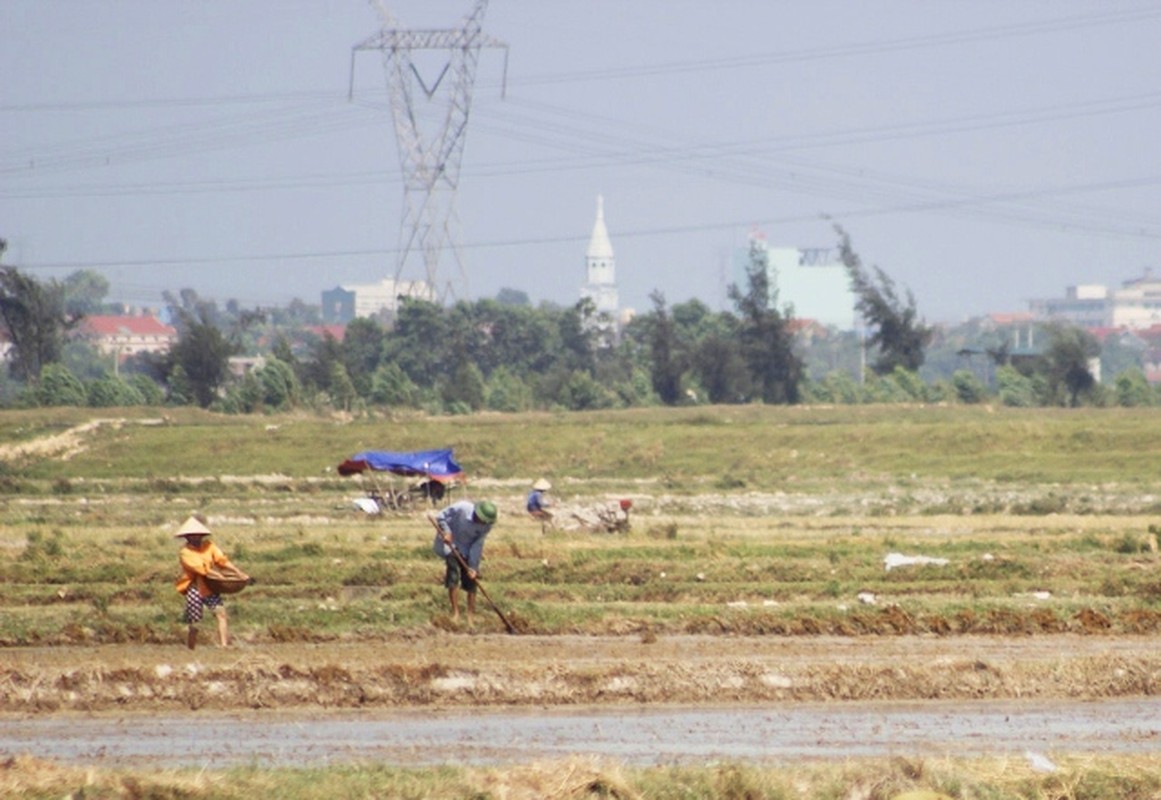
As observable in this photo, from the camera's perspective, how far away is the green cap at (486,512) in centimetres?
1830

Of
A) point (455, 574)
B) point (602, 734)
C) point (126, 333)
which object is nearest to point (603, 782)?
point (602, 734)

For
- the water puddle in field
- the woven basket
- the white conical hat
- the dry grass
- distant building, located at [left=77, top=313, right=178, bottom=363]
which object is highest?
distant building, located at [left=77, top=313, right=178, bottom=363]

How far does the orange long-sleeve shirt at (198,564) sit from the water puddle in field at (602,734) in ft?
9.18

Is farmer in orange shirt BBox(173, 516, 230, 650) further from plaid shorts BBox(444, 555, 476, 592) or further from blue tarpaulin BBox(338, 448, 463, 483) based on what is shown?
blue tarpaulin BBox(338, 448, 463, 483)

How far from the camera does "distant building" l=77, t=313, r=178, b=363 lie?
15025cm

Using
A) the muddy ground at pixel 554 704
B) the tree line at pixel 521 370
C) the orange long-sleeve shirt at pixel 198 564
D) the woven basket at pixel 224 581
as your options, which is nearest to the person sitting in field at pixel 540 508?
the muddy ground at pixel 554 704

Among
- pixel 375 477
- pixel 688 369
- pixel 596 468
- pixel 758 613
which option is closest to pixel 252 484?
pixel 375 477

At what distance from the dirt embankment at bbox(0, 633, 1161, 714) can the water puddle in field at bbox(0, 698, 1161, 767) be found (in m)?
0.28

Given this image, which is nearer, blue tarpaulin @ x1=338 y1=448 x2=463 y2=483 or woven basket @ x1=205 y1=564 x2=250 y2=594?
woven basket @ x1=205 y1=564 x2=250 y2=594

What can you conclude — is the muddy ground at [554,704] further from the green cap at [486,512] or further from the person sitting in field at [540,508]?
the person sitting in field at [540,508]

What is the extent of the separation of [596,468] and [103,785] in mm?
38928

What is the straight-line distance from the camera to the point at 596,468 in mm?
49781

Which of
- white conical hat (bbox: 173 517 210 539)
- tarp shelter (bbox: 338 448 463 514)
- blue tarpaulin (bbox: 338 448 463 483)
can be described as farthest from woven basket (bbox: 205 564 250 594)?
blue tarpaulin (bbox: 338 448 463 483)

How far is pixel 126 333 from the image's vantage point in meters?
156
